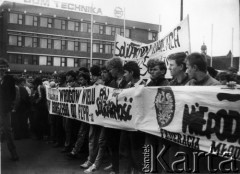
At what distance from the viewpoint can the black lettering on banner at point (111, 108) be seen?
4.62 metres

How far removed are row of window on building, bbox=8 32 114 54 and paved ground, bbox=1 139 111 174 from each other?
3565cm

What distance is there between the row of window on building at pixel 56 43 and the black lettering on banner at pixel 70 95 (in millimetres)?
35738

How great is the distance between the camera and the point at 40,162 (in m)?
5.95

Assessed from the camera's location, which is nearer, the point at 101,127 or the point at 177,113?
the point at 177,113

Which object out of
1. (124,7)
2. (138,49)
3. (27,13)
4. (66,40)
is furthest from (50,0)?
(138,49)

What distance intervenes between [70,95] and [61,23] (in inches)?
1538

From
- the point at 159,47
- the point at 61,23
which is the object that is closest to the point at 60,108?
the point at 159,47

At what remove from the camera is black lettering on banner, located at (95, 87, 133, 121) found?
4.62 metres

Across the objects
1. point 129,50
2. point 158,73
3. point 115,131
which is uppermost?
point 129,50

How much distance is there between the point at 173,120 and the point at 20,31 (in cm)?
4027

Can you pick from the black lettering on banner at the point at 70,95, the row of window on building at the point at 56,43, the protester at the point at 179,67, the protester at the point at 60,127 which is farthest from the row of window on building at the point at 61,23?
the protester at the point at 179,67

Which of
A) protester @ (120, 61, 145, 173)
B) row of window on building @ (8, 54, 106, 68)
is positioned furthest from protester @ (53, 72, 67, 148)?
row of window on building @ (8, 54, 106, 68)

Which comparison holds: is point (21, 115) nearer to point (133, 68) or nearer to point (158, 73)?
point (133, 68)

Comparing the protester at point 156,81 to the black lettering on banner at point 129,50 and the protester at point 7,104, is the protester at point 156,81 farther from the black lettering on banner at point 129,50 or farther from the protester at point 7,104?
the black lettering on banner at point 129,50
